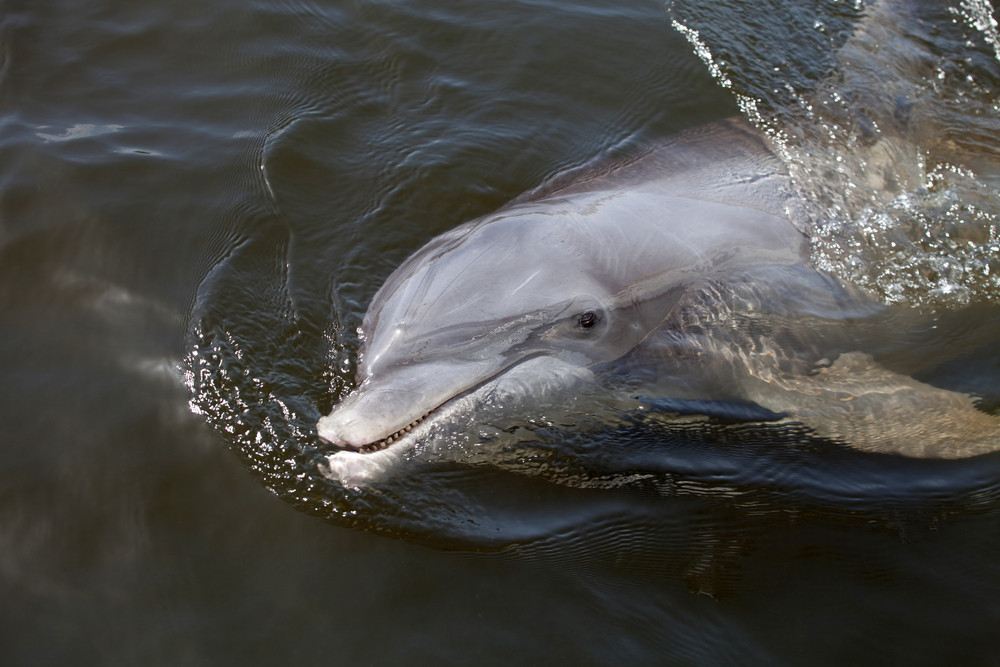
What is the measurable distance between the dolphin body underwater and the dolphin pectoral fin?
0.01 metres

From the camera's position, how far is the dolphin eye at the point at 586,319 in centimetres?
550

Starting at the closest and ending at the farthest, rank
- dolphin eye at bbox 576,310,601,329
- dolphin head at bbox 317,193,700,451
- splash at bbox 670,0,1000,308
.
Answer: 1. dolphin head at bbox 317,193,700,451
2. dolphin eye at bbox 576,310,601,329
3. splash at bbox 670,0,1000,308

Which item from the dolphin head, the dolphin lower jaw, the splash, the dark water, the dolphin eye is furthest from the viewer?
the splash

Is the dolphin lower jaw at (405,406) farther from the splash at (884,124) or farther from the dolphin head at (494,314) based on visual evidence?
the splash at (884,124)

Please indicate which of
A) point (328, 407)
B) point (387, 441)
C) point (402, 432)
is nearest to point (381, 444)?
point (387, 441)

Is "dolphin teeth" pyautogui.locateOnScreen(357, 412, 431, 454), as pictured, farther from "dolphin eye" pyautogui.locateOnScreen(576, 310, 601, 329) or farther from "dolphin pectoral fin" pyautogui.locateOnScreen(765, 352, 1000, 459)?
"dolphin pectoral fin" pyautogui.locateOnScreen(765, 352, 1000, 459)

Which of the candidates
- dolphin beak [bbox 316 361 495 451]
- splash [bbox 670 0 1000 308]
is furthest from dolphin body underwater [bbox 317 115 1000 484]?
splash [bbox 670 0 1000 308]

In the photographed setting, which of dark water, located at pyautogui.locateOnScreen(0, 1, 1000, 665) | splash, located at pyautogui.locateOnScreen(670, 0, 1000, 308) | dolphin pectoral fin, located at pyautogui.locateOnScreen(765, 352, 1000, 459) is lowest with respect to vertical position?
dark water, located at pyautogui.locateOnScreen(0, 1, 1000, 665)

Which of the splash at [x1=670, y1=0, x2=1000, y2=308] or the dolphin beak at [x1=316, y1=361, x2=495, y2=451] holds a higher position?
the splash at [x1=670, y1=0, x2=1000, y2=308]

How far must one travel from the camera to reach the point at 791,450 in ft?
18.4

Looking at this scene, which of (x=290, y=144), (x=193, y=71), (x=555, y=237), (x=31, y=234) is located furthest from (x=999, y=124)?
(x=31, y=234)

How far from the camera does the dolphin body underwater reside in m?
→ 5.19

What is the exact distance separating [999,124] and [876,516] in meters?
5.21

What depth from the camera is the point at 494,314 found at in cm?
531
